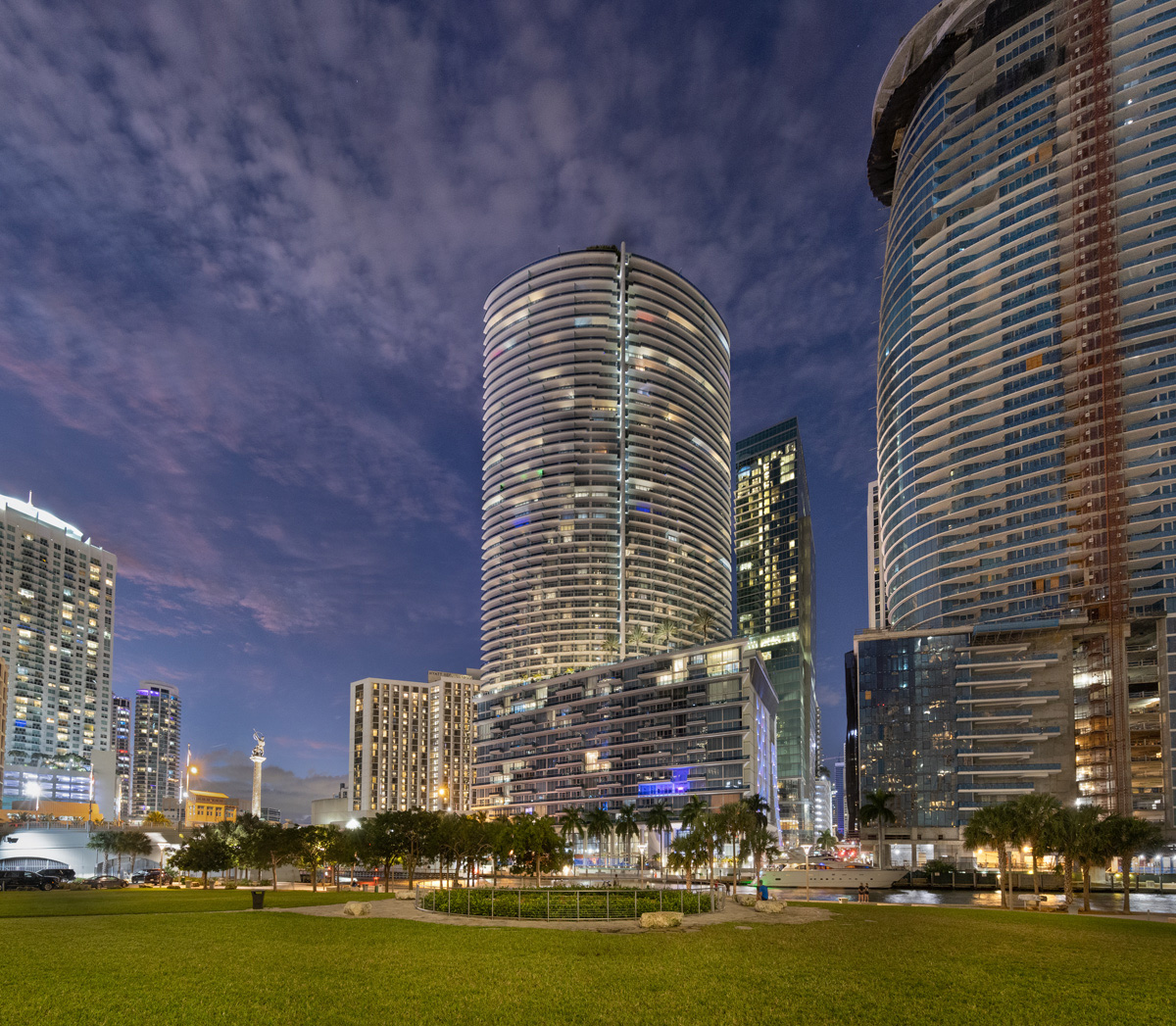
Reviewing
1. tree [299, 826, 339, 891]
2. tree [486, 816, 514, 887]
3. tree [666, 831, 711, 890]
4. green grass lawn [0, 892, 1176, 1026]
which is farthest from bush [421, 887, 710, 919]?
tree [299, 826, 339, 891]

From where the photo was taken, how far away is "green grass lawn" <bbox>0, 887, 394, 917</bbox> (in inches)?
2058

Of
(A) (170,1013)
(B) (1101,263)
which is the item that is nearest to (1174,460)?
(B) (1101,263)

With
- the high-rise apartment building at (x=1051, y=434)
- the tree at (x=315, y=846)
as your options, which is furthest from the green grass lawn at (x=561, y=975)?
the high-rise apartment building at (x=1051, y=434)

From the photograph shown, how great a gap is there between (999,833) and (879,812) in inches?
3601

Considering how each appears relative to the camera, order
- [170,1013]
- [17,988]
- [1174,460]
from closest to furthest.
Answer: [170,1013] → [17,988] → [1174,460]

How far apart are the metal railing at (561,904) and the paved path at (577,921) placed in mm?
994

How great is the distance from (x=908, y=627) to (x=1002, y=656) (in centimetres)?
2461

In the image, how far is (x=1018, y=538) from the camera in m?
172

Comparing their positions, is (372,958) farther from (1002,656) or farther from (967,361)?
(967,361)

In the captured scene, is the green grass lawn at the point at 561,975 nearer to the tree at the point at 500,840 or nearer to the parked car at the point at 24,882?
the parked car at the point at 24,882

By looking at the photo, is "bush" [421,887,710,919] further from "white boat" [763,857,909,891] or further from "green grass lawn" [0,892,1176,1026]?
"white boat" [763,857,909,891]

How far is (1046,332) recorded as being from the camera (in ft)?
572

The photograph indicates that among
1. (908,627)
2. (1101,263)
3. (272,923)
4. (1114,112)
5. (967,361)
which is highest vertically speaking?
(1114,112)

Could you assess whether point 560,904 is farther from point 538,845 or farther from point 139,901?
point 538,845
